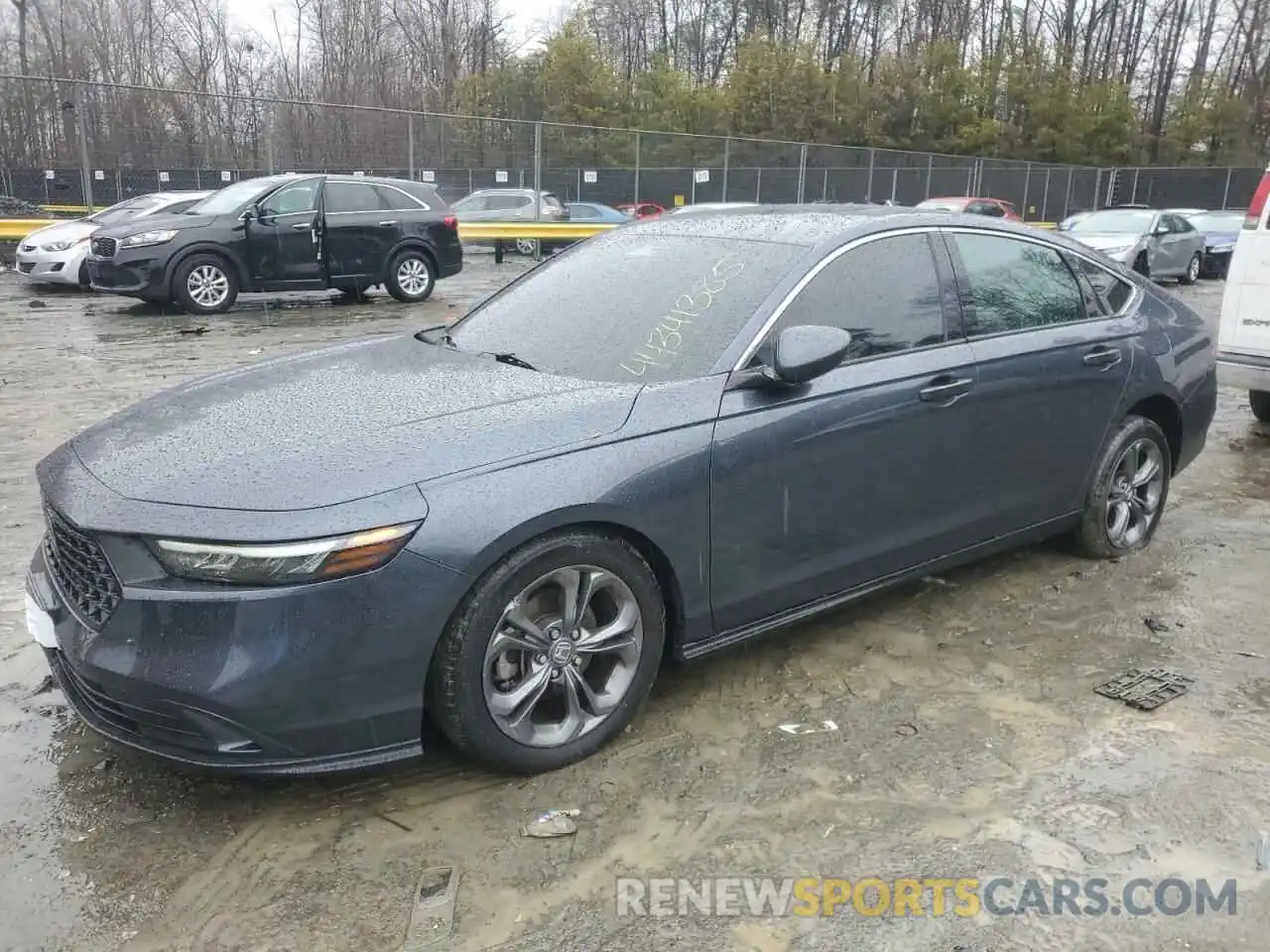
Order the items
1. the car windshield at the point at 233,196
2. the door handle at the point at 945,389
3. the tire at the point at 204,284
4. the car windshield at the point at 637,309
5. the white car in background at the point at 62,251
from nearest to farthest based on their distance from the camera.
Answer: the car windshield at the point at 637,309 < the door handle at the point at 945,389 < the tire at the point at 204,284 < the car windshield at the point at 233,196 < the white car in background at the point at 62,251

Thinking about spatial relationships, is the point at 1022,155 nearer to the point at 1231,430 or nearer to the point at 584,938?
the point at 1231,430

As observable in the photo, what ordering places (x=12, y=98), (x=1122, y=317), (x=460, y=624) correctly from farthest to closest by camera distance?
(x=12, y=98), (x=1122, y=317), (x=460, y=624)

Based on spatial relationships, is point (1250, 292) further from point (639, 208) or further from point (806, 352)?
point (639, 208)

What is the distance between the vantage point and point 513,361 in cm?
364

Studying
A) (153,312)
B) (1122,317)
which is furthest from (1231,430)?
(153,312)

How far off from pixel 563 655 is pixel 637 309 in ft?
4.30

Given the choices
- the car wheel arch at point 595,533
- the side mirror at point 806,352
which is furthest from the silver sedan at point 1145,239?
the car wheel arch at point 595,533

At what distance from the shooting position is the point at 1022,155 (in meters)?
42.6

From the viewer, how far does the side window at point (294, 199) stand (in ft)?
42.6

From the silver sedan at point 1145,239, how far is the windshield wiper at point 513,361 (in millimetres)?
16278

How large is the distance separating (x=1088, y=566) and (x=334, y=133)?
18.9 m

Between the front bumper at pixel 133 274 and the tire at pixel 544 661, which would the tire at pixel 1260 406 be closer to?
the tire at pixel 544 661

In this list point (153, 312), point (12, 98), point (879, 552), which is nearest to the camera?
point (879, 552)

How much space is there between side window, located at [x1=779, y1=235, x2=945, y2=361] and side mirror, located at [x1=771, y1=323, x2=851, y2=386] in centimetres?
18
